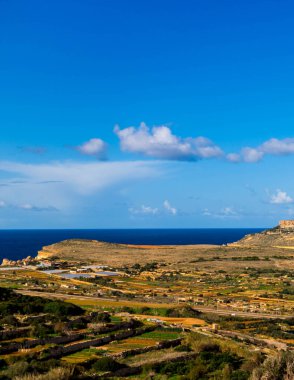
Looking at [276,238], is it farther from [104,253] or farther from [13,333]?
[13,333]

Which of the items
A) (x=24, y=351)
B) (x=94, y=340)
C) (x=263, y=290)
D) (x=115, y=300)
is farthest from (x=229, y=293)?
(x=24, y=351)

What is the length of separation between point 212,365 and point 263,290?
3877 centimetres

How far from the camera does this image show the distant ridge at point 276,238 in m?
143

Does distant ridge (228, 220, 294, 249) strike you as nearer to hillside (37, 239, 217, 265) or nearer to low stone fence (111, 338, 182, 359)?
hillside (37, 239, 217, 265)

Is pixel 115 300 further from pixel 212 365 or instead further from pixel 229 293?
pixel 212 365

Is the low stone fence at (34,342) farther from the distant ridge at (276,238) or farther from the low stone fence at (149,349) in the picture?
the distant ridge at (276,238)

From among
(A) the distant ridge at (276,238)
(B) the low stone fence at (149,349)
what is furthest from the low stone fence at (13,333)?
(A) the distant ridge at (276,238)

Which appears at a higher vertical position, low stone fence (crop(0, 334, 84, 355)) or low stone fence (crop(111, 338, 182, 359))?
low stone fence (crop(0, 334, 84, 355))

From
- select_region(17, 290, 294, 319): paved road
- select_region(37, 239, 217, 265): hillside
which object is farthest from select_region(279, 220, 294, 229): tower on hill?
select_region(17, 290, 294, 319): paved road

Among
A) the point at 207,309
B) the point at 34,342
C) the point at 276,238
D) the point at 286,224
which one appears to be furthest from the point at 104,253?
the point at 34,342

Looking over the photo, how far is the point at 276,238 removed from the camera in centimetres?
15175

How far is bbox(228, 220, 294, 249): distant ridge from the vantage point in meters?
143

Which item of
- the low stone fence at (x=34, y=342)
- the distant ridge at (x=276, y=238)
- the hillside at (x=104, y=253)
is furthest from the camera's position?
the distant ridge at (x=276, y=238)

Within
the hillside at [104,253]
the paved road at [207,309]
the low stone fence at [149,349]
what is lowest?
the paved road at [207,309]
